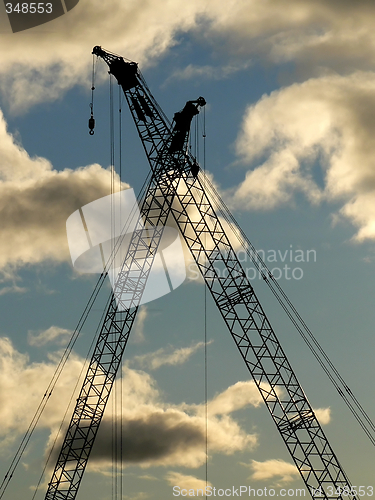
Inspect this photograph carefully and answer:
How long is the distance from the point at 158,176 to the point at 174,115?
650cm

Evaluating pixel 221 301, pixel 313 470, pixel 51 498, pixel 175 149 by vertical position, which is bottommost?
pixel 313 470

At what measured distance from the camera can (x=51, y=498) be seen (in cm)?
7131

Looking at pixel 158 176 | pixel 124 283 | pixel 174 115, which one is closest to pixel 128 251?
pixel 124 283

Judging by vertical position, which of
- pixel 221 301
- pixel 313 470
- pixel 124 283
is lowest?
pixel 313 470

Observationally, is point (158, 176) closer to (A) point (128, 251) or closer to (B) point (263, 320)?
(A) point (128, 251)

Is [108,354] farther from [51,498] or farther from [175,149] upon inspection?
[175,149]

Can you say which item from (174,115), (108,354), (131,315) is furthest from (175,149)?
(108,354)

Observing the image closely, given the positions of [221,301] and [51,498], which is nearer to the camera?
[221,301]

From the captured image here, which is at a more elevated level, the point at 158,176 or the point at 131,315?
the point at 158,176

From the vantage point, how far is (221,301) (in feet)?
218

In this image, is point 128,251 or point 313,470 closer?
point 313,470

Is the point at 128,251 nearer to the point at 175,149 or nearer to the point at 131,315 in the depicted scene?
the point at 131,315

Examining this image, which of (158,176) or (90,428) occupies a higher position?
(158,176)

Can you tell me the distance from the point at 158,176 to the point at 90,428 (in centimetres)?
2700
